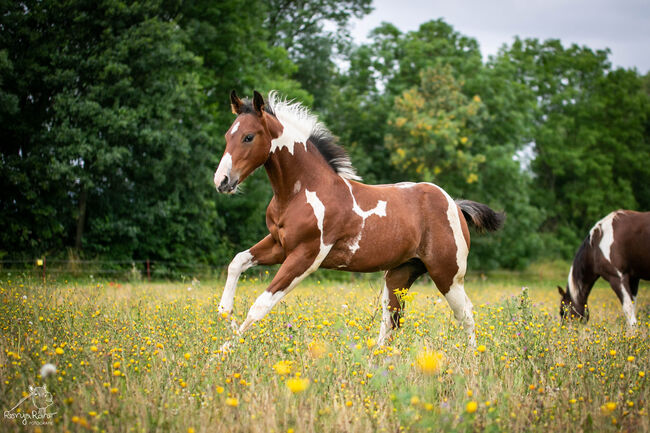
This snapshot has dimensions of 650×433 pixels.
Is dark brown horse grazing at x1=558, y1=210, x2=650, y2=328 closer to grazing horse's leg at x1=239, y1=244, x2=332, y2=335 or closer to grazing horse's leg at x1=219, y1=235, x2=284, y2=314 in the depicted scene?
grazing horse's leg at x1=239, y1=244, x2=332, y2=335

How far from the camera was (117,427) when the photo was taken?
3.04 metres

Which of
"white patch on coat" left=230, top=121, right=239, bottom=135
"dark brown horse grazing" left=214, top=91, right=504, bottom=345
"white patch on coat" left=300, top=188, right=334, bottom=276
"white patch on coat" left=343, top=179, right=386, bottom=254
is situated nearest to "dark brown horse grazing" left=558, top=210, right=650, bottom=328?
"dark brown horse grazing" left=214, top=91, right=504, bottom=345

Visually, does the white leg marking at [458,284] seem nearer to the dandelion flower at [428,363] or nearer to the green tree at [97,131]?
the dandelion flower at [428,363]

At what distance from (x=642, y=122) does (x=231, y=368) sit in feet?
160

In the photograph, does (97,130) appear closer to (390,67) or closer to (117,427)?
(117,427)

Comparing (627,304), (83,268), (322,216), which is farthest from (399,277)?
(83,268)

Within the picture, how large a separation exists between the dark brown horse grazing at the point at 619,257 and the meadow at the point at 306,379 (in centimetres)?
447

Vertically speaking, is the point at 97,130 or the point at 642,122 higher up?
the point at 642,122

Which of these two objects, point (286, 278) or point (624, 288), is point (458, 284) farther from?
point (624, 288)

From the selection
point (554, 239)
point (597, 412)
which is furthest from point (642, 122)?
point (597, 412)

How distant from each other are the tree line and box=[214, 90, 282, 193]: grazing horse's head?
42.0ft

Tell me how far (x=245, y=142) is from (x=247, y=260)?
1201 millimetres

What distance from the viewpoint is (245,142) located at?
205 inches

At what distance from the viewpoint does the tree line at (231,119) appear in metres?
17.5
